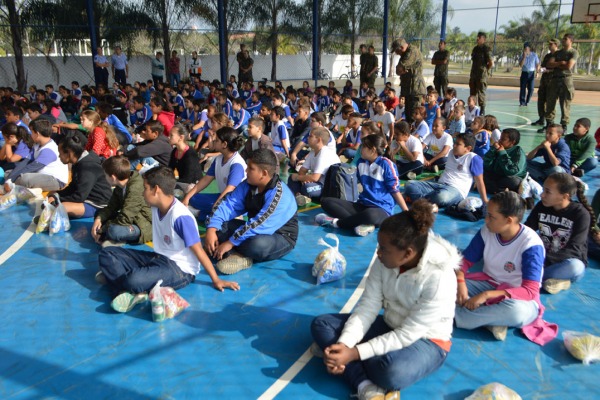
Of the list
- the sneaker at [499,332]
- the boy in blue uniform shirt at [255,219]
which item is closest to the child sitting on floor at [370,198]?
the boy in blue uniform shirt at [255,219]

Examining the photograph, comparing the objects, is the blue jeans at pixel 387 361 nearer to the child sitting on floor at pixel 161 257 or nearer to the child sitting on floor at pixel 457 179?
the child sitting on floor at pixel 161 257

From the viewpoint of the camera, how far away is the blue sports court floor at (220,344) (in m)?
2.76

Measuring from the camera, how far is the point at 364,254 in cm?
461

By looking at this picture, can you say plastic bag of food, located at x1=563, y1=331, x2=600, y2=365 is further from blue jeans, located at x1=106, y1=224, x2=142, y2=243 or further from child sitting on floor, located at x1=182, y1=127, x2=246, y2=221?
blue jeans, located at x1=106, y1=224, x2=142, y2=243

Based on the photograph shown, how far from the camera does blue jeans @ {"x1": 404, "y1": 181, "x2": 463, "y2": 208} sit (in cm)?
571

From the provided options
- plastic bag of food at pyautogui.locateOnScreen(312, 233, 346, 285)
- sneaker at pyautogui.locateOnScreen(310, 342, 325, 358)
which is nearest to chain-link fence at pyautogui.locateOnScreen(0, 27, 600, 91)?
plastic bag of food at pyautogui.locateOnScreen(312, 233, 346, 285)

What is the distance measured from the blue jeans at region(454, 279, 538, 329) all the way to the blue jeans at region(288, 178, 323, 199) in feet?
10.6

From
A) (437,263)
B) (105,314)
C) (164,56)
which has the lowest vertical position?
(105,314)

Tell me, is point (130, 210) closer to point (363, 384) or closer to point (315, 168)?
point (315, 168)

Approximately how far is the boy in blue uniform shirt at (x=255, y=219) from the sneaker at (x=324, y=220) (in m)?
0.93

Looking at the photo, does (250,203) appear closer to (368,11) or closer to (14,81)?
(14,81)

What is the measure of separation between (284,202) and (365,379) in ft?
6.40

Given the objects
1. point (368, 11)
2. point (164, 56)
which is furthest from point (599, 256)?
point (368, 11)

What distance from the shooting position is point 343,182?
5.55 meters
